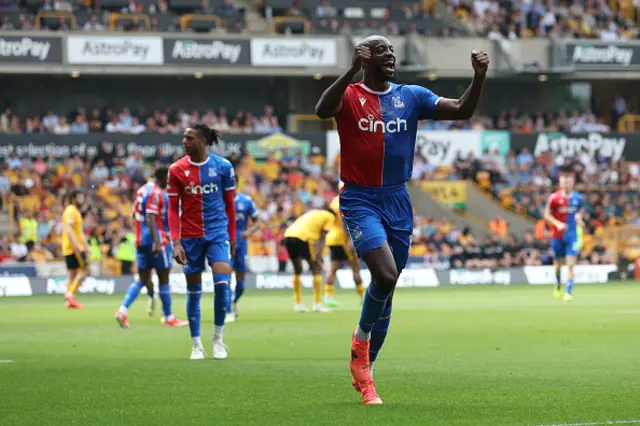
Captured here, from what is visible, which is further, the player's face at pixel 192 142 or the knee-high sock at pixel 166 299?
the knee-high sock at pixel 166 299

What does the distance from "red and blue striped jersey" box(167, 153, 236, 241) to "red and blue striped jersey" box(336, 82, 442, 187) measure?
4685mm

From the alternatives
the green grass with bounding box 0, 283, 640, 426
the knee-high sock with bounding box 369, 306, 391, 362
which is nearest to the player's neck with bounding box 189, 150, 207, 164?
the green grass with bounding box 0, 283, 640, 426

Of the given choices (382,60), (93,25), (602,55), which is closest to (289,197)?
(93,25)

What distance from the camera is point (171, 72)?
4728cm

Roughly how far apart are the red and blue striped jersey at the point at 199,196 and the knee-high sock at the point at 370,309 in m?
4.73

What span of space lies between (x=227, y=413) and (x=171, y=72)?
39.2 meters

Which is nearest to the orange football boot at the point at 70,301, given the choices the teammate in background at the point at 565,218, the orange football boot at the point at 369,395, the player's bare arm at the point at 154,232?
the player's bare arm at the point at 154,232

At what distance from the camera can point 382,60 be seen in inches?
377

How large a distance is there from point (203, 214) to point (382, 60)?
5.11m

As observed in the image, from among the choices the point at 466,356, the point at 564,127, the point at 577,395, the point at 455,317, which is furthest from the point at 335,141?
the point at 577,395

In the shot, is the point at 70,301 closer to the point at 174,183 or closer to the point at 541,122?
the point at 174,183

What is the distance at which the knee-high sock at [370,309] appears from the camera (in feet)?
31.5

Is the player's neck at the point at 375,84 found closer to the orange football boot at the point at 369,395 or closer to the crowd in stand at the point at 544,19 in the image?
the orange football boot at the point at 369,395

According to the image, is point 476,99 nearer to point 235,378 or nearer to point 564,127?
point 235,378
